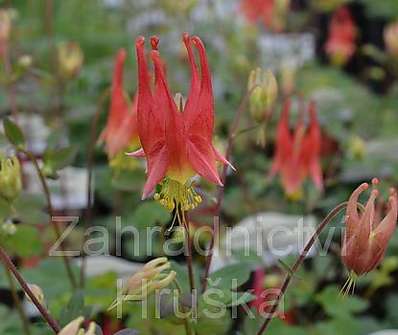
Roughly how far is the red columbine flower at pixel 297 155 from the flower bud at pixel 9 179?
597 mm

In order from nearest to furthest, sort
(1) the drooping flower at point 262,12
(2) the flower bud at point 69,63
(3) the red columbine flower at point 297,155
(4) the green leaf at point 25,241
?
(4) the green leaf at point 25,241 → (3) the red columbine flower at point 297,155 → (2) the flower bud at point 69,63 → (1) the drooping flower at point 262,12

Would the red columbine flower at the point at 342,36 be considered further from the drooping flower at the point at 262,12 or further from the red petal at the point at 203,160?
the red petal at the point at 203,160

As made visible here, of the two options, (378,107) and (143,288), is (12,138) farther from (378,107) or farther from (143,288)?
(378,107)

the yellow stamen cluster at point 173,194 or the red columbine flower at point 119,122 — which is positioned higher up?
the yellow stamen cluster at point 173,194

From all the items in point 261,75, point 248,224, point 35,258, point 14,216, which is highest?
point 261,75

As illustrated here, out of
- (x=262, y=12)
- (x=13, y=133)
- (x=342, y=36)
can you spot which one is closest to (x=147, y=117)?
(x=13, y=133)

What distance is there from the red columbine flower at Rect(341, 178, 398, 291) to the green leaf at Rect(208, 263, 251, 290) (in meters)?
0.14

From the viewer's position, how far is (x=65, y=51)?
Result: 156 centimetres

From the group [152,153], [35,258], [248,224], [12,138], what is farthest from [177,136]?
[35,258]

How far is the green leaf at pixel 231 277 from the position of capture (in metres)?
0.83

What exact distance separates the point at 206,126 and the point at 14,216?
324mm

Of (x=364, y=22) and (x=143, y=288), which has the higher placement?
(x=143, y=288)

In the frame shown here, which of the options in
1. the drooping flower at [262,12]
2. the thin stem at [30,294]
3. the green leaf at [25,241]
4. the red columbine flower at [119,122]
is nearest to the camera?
the thin stem at [30,294]

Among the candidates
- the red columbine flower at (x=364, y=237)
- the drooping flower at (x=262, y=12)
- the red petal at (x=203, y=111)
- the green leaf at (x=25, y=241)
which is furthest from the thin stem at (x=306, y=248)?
the drooping flower at (x=262, y=12)
